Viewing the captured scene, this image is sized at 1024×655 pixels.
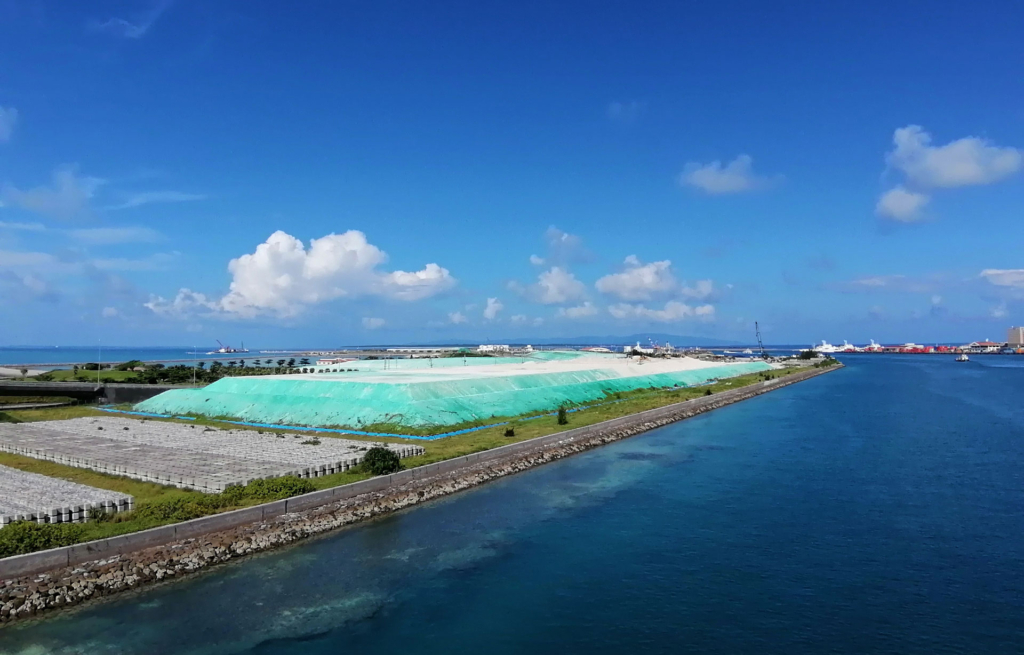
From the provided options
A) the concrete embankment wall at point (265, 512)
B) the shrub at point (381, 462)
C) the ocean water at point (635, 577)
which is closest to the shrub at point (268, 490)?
the concrete embankment wall at point (265, 512)

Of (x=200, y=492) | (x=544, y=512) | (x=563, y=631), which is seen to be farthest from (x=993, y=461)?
(x=200, y=492)

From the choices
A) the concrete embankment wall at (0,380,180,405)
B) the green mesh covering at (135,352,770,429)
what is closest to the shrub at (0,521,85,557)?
the green mesh covering at (135,352,770,429)

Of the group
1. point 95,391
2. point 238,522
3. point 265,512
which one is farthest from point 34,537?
point 95,391

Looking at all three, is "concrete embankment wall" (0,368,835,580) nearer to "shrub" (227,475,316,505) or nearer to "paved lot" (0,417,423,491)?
"shrub" (227,475,316,505)

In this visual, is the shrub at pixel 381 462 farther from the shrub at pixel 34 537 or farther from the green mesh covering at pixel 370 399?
the green mesh covering at pixel 370 399

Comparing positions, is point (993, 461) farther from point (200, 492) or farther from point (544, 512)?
point (200, 492)
